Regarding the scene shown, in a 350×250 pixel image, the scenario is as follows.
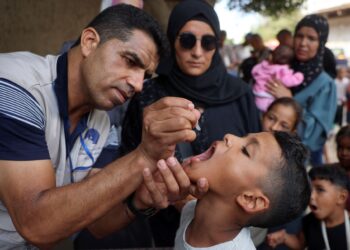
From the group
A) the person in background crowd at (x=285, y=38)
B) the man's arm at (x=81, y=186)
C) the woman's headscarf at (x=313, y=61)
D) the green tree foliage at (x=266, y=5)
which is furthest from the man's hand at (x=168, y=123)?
the green tree foliage at (x=266, y=5)

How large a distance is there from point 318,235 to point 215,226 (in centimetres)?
131

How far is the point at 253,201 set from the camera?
5.36 feet

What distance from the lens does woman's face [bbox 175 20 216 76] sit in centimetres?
246

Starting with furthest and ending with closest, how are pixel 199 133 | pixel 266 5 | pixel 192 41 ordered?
pixel 266 5 < pixel 192 41 < pixel 199 133

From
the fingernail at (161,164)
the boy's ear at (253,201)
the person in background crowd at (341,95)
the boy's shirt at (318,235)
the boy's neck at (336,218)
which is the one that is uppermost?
the fingernail at (161,164)

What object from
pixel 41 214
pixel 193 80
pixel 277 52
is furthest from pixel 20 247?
pixel 277 52

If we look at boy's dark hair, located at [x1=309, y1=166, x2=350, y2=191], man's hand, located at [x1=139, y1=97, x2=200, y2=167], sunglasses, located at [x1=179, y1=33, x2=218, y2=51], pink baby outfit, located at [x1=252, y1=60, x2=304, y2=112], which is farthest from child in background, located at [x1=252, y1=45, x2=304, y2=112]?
man's hand, located at [x1=139, y1=97, x2=200, y2=167]

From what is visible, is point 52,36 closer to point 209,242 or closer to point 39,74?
point 39,74

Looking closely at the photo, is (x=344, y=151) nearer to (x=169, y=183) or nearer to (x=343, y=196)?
(x=343, y=196)

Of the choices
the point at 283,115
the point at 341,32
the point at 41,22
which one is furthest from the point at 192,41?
the point at 341,32

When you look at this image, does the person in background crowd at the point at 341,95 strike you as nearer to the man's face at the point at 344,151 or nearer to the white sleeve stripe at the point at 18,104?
the man's face at the point at 344,151

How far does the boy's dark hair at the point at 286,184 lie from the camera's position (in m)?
1.62

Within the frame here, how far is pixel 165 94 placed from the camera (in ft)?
8.29

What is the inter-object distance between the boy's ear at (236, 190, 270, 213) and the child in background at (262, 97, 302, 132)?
1534 mm
